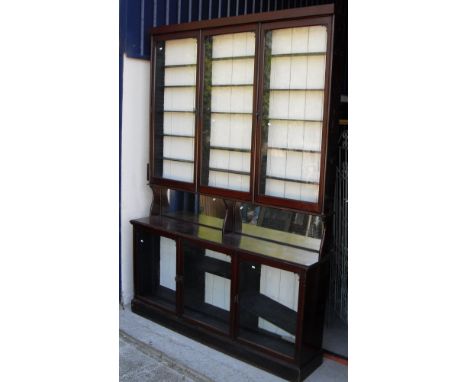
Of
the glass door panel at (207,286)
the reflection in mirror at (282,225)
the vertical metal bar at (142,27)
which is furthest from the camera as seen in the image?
the vertical metal bar at (142,27)

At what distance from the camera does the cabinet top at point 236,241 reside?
3021mm

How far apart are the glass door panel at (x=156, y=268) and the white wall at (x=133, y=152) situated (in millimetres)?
168

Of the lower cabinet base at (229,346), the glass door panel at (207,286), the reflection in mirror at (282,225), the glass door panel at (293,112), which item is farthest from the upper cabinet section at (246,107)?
the lower cabinet base at (229,346)

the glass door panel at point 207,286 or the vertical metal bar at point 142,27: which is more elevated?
the vertical metal bar at point 142,27

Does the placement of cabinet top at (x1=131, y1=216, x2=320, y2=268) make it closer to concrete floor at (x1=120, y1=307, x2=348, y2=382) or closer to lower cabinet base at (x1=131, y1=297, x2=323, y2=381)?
lower cabinet base at (x1=131, y1=297, x2=323, y2=381)

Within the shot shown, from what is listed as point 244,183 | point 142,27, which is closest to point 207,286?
point 244,183

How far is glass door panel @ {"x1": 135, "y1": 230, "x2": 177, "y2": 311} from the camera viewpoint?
12.5 ft

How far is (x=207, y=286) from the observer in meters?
3.55

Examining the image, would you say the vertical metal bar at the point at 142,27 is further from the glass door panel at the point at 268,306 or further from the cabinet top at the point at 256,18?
the glass door panel at the point at 268,306

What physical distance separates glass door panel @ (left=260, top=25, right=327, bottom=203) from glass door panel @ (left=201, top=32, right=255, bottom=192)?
16 centimetres

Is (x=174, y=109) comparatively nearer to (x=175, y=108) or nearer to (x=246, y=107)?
(x=175, y=108)

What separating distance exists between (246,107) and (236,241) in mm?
925
